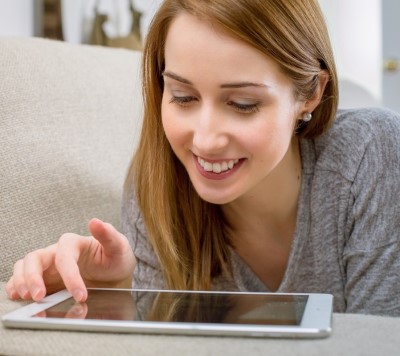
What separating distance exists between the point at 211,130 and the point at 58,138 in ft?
1.28

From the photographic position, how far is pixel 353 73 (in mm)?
2947

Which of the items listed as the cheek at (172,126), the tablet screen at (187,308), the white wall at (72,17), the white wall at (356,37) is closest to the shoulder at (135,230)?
the cheek at (172,126)

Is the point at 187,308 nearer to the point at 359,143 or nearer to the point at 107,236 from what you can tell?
the point at 107,236

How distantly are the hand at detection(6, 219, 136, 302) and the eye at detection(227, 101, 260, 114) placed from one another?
25cm

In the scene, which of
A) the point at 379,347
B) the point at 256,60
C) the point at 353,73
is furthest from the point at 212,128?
the point at 353,73

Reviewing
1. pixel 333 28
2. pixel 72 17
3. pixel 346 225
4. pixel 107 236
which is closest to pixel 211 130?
pixel 107 236

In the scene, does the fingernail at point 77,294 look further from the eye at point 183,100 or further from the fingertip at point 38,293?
the eye at point 183,100

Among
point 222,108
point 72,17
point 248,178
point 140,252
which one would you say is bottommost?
point 140,252

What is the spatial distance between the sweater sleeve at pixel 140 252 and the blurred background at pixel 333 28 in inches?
17.3

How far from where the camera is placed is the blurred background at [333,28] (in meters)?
2.15

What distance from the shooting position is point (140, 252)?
1.35 meters

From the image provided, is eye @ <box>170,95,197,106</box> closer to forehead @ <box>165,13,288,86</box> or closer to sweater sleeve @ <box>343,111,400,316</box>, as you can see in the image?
forehead @ <box>165,13,288,86</box>

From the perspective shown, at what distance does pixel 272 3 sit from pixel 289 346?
0.61 m

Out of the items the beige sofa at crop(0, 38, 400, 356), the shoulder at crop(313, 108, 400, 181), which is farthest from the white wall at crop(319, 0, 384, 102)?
the shoulder at crop(313, 108, 400, 181)
